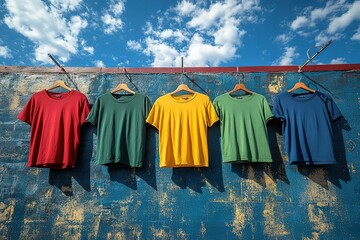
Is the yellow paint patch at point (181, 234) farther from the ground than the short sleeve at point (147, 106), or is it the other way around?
the short sleeve at point (147, 106)

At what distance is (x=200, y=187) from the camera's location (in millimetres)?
3609

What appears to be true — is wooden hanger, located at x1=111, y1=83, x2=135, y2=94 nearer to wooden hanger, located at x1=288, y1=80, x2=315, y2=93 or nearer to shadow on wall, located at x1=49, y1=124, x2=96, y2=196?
shadow on wall, located at x1=49, y1=124, x2=96, y2=196

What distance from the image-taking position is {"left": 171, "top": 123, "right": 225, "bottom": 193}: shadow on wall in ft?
11.9

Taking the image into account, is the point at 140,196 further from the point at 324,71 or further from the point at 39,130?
the point at 324,71

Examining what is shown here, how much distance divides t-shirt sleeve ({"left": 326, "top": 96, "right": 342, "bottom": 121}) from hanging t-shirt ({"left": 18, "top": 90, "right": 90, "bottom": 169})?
399cm

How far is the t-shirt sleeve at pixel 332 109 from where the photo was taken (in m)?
Answer: 3.59

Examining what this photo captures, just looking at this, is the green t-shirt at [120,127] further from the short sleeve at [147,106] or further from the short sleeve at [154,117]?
the short sleeve at [154,117]

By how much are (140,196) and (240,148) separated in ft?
5.80

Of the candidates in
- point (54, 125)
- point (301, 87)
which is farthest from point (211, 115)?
point (54, 125)

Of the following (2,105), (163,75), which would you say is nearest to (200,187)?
(163,75)

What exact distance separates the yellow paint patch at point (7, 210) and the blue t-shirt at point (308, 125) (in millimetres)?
4407

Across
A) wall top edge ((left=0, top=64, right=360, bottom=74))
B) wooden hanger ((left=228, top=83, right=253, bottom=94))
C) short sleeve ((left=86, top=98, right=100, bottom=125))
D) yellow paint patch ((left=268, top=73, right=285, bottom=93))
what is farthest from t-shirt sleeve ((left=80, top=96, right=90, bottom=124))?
yellow paint patch ((left=268, top=73, right=285, bottom=93))

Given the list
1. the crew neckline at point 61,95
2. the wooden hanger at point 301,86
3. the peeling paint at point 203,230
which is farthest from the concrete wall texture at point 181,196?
the crew neckline at point 61,95

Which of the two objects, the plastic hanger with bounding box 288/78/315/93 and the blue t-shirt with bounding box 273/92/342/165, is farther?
the plastic hanger with bounding box 288/78/315/93
